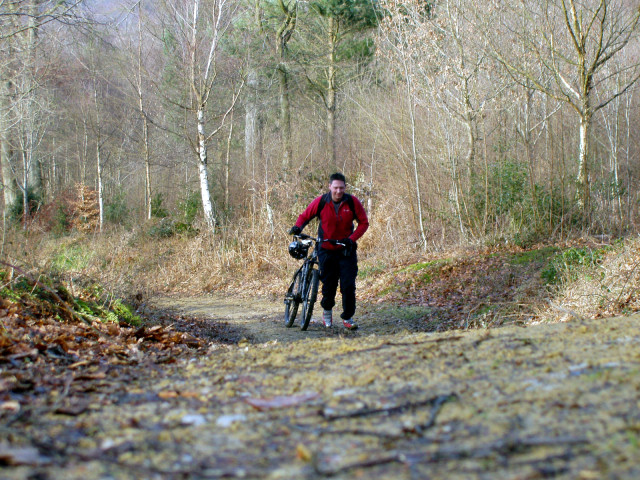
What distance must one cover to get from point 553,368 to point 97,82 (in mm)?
33518

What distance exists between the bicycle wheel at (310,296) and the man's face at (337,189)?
1274mm

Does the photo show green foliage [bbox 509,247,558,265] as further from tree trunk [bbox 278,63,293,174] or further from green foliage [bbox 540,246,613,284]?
tree trunk [bbox 278,63,293,174]

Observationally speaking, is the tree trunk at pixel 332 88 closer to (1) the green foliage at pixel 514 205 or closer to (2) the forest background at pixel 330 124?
(2) the forest background at pixel 330 124

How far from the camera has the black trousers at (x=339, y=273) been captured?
8.34 m

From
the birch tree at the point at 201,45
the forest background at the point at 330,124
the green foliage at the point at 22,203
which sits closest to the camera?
the forest background at the point at 330,124

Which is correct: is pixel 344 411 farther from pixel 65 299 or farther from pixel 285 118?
pixel 285 118

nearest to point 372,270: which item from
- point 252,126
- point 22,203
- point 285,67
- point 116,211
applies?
point 285,67

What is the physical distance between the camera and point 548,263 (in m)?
10.9

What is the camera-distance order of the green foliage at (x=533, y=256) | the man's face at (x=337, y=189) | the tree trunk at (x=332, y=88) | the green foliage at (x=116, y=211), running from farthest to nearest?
the green foliage at (x=116, y=211) → the tree trunk at (x=332, y=88) → the green foliage at (x=533, y=256) → the man's face at (x=337, y=189)

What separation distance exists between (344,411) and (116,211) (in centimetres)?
3022

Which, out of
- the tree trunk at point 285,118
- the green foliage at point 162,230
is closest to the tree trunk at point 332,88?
the tree trunk at point 285,118

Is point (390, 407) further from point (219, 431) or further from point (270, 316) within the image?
point (270, 316)

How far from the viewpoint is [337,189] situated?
26.5ft

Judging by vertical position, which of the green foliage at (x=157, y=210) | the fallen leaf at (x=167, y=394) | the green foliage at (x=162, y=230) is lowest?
the fallen leaf at (x=167, y=394)
